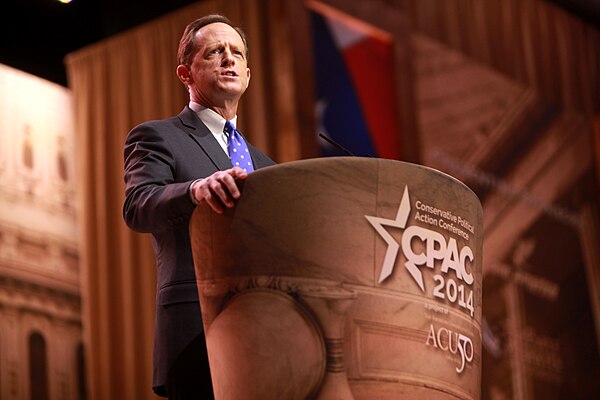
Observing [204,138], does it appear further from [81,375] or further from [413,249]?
[81,375]

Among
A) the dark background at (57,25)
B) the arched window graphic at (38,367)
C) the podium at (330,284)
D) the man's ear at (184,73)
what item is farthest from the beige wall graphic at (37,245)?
the podium at (330,284)

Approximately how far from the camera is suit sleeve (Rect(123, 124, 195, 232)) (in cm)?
164

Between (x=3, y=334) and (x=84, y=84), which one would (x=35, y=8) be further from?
(x=3, y=334)

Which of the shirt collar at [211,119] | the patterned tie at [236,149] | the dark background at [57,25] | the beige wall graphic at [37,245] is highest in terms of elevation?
the dark background at [57,25]

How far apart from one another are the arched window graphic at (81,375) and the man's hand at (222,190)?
4101 mm

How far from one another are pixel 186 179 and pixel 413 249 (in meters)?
0.43

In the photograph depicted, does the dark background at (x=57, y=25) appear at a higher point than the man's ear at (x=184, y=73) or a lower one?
higher

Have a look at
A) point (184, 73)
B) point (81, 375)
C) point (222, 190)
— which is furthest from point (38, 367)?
point (222, 190)

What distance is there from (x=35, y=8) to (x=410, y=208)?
405 cm

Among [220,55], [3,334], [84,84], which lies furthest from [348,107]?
[220,55]

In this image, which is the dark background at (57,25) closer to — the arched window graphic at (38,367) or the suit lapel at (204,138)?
the arched window graphic at (38,367)

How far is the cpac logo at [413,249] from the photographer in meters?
1.54

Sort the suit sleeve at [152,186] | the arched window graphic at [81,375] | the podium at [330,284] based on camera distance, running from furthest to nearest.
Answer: the arched window graphic at [81,375] < the suit sleeve at [152,186] < the podium at [330,284]

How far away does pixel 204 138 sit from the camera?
188 centimetres
